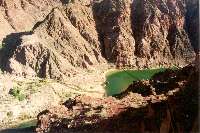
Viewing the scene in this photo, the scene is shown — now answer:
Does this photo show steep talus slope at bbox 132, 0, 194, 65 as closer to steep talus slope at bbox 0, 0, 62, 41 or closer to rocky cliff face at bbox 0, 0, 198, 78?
rocky cliff face at bbox 0, 0, 198, 78

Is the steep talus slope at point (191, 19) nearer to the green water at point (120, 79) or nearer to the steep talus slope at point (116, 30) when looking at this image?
the steep talus slope at point (116, 30)

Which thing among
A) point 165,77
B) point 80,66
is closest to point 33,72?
point 80,66

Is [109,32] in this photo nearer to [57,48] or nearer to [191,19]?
[57,48]

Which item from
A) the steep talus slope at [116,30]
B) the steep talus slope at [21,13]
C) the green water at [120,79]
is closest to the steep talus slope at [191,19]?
the steep talus slope at [116,30]

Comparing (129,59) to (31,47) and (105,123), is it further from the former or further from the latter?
(105,123)

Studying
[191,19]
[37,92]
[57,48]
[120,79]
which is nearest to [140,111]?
[37,92]
